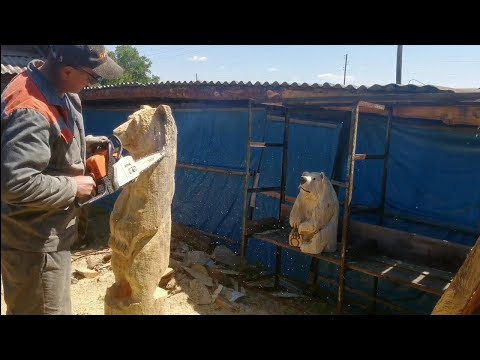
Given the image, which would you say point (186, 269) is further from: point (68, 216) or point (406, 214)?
point (68, 216)

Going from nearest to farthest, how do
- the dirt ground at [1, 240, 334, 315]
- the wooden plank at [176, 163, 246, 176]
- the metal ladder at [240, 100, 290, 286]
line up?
1. the dirt ground at [1, 240, 334, 315]
2. the metal ladder at [240, 100, 290, 286]
3. the wooden plank at [176, 163, 246, 176]

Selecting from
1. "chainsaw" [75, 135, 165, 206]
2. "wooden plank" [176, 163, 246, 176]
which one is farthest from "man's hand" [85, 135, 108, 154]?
"wooden plank" [176, 163, 246, 176]

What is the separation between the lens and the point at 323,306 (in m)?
5.42

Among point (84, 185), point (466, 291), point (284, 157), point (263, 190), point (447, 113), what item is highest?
point (447, 113)

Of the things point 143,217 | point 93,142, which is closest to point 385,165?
point 143,217

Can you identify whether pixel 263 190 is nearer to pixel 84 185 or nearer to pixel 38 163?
pixel 84 185

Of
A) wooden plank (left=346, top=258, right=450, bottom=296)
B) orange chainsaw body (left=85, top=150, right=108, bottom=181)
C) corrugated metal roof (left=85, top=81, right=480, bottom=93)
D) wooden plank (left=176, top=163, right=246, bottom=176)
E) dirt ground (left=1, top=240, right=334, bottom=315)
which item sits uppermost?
corrugated metal roof (left=85, top=81, right=480, bottom=93)

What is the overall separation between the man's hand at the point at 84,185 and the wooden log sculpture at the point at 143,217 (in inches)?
28.5

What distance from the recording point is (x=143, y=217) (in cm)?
281

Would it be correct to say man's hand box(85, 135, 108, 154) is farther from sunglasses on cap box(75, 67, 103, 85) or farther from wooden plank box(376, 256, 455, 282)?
wooden plank box(376, 256, 455, 282)

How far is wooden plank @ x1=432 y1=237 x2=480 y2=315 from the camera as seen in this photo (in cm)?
176

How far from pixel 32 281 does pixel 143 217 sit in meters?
0.92

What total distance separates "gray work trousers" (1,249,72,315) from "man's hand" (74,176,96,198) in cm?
33

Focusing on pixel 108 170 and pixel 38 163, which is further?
pixel 108 170
